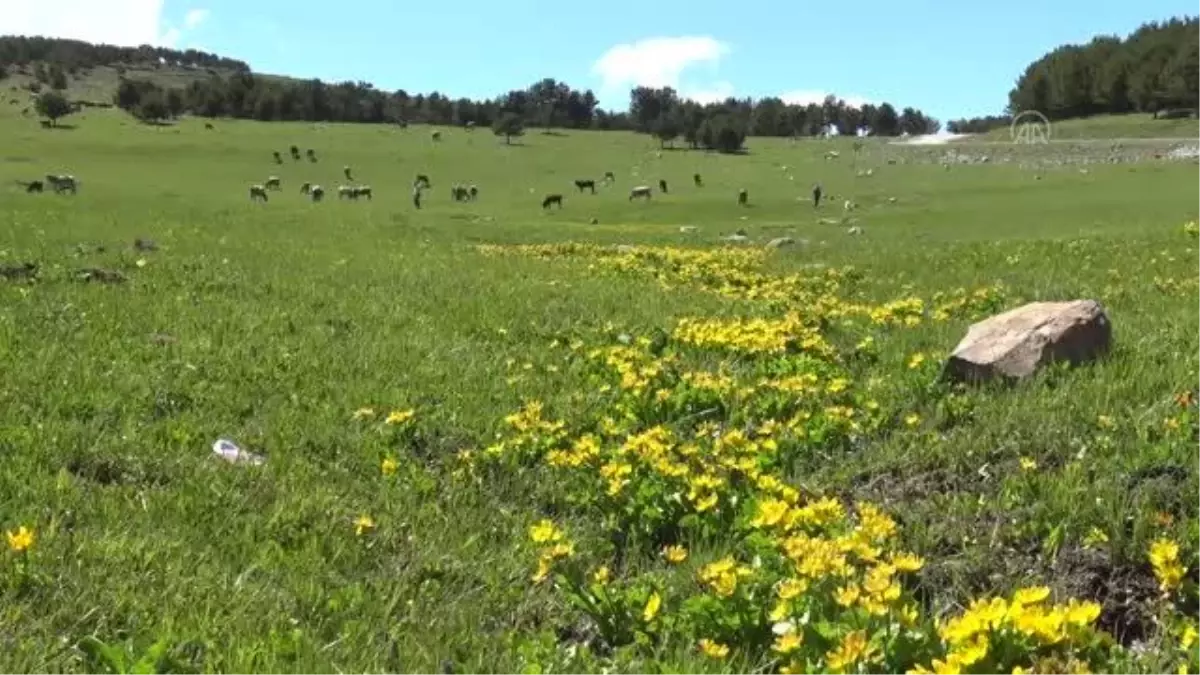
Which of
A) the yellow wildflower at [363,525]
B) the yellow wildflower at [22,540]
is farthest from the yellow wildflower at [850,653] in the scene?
the yellow wildflower at [22,540]

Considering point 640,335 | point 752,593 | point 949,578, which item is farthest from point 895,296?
point 752,593

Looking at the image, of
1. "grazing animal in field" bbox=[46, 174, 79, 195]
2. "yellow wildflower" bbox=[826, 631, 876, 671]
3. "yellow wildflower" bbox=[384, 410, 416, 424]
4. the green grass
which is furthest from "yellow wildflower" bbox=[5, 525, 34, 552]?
the green grass

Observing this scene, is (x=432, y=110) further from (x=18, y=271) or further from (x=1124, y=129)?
(x=18, y=271)

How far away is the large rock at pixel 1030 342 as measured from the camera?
29.8 feet

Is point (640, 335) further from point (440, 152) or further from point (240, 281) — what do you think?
point (440, 152)

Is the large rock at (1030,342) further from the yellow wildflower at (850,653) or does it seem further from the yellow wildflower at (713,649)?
the yellow wildflower at (850,653)

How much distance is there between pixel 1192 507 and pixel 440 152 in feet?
297

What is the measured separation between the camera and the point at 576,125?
183000 millimetres

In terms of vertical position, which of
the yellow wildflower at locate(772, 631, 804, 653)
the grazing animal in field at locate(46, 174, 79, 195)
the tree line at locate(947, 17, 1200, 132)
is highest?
the tree line at locate(947, 17, 1200, 132)

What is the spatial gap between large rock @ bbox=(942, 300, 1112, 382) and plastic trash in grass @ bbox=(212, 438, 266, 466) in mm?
5664

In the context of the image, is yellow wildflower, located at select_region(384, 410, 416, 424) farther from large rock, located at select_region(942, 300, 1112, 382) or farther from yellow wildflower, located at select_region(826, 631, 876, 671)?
yellow wildflower, located at select_region(826, 631, 876, 671)

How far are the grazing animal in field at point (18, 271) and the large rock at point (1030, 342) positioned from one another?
1249 centimetres

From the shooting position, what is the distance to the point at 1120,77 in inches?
6014

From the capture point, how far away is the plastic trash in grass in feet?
24.9
